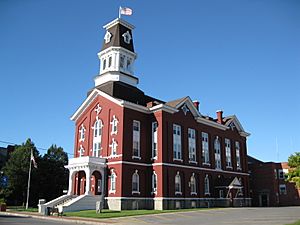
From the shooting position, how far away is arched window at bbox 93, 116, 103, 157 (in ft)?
146

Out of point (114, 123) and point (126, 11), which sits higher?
point (126, 11)

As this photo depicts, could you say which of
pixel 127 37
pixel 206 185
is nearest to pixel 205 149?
pixel 206 185

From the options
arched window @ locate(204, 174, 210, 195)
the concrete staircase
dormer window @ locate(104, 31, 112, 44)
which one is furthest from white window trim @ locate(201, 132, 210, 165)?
dormer window @ locate(104, 31, 112, 44)

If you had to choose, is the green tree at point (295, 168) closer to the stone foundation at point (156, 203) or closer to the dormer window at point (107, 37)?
the stone foundation at point (156, 203)

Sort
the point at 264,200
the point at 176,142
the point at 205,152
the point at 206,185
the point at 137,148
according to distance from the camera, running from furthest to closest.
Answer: the point at 264,200, the point at 205,152, the point at 206,185, the point at 176,142, the point at 137,148

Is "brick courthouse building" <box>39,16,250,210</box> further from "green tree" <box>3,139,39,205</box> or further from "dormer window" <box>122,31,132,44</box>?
"green tree" <box>3,139,39,205</box>

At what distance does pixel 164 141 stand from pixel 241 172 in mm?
21348

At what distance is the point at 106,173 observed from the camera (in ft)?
136

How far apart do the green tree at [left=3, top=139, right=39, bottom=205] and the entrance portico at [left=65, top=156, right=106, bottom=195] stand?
16066mm

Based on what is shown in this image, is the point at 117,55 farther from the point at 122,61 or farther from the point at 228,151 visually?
the point at 228,151

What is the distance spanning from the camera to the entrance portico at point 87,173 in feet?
131

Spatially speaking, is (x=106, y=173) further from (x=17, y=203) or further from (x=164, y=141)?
(x=17, y=203)

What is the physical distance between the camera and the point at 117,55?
50.0 metres

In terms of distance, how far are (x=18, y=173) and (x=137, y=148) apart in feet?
83.0
